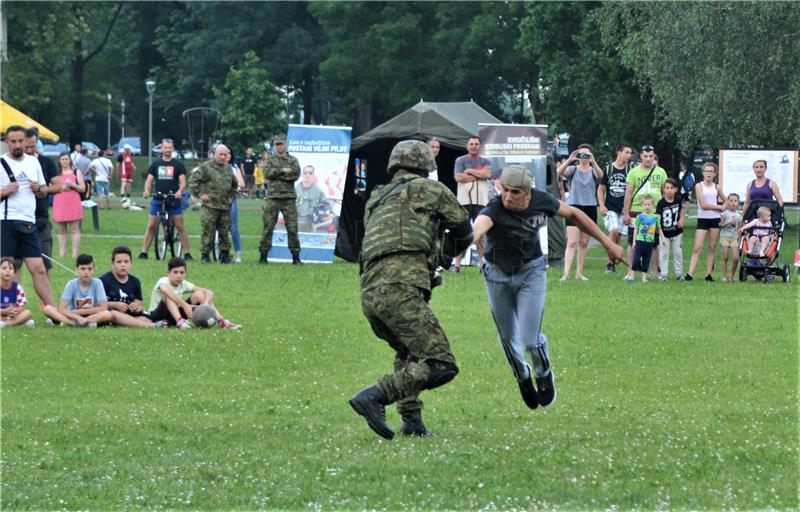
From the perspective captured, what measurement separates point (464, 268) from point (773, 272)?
4932 millimetres

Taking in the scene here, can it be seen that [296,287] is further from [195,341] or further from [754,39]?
[754,39]

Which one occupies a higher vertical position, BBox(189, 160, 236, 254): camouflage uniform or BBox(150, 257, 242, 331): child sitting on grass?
BBox(189, 160, 236, 254): camouflage uniform

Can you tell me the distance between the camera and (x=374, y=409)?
30.6 ft

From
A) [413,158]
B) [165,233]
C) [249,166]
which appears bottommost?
[165,233]

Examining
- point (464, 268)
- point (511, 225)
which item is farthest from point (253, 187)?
point (511, 225)

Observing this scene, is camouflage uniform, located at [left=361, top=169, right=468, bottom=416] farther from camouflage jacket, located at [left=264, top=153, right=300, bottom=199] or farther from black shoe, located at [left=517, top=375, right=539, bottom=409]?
camouflage jacket, located at [left=264, top=153, right=300, bottom=199]

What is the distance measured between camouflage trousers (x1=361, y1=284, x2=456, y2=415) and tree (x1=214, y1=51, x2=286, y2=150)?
59487mm

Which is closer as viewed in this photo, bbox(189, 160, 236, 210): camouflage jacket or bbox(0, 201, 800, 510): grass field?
bbox(0, 201, 800, 510): grass field

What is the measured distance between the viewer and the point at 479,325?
16797mm

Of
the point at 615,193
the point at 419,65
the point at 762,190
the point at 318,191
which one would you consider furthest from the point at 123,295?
the point at 419,65

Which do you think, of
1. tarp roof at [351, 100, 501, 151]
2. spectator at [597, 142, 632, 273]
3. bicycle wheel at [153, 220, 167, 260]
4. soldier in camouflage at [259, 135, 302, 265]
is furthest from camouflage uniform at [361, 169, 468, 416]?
bicycle wheel at [153, 220, 167, 260]

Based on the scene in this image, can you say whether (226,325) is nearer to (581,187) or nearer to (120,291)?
(120,291)

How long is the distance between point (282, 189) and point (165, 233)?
2.33 metres

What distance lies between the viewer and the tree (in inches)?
2702
